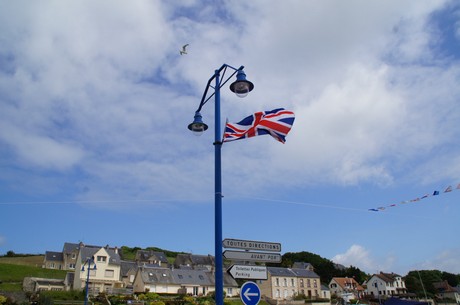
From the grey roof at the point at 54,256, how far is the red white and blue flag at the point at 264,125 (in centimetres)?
8662

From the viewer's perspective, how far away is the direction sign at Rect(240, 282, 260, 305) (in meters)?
7.89

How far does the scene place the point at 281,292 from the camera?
2589 inches

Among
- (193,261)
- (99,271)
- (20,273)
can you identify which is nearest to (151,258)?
(193,261)

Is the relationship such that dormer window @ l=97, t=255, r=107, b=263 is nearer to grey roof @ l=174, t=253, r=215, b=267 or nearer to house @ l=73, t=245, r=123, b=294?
house @ l=73, t=245, r=123, b=294

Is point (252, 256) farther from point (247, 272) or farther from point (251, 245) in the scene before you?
point (247, 272)

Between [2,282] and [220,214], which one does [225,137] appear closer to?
[220,214]

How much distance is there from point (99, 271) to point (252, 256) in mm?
52783

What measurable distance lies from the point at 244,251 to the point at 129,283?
6066 centimetres

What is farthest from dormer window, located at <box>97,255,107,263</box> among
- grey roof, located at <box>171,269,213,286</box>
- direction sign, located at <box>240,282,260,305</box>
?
direction sign, located at <box>240,282,260,305</box>

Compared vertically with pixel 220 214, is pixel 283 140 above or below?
above

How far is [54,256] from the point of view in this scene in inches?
3314

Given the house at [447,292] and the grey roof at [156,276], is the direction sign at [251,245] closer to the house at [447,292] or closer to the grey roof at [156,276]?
the grey roof at [156,276]

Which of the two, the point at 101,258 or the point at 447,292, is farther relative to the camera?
the point at 447,292

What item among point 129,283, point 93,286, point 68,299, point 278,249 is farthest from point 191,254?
point 278,249
